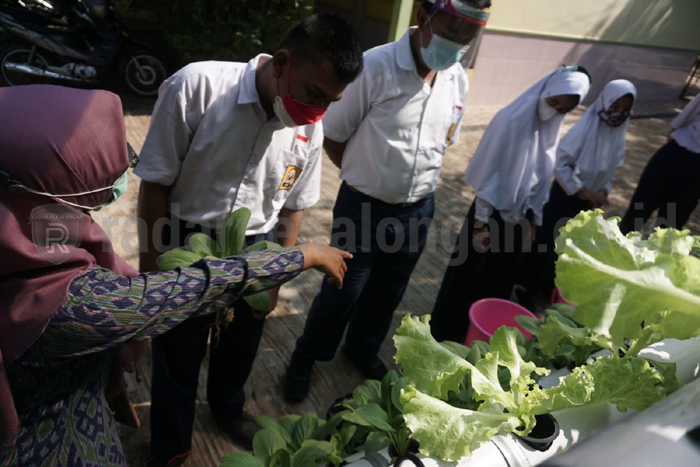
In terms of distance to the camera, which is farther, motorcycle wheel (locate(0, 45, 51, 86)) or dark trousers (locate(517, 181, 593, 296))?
motorcycle wheel (locate(0, 45, 51, 86))

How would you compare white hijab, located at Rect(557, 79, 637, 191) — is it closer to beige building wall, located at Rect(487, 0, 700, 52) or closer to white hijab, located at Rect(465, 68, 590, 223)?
white hijab, located at Rect(465, 68, 590, 223)

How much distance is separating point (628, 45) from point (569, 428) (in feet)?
36.7

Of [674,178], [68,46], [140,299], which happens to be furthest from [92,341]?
[68,46]

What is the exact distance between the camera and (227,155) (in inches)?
66.6

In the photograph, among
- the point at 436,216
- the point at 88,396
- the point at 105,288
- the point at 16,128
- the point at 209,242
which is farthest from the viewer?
the point at 436,216

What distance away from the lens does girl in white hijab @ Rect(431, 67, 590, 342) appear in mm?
2504

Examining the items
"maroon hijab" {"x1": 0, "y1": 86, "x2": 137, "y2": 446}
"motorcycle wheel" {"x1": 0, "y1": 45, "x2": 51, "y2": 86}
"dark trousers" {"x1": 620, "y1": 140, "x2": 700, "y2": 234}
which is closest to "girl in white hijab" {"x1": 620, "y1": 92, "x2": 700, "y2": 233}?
"dark trousers" {"x1": 620, "y1": 140, "x2": 700, "y2": 234}

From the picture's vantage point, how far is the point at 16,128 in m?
0.96

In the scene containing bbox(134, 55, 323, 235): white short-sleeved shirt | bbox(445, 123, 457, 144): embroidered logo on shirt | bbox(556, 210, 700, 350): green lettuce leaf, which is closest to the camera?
bbox(556, 210, 700, 350): green lettuce leaf

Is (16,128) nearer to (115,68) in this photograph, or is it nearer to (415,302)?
(415,302)

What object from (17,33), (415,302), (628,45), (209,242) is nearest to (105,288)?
(209,242)

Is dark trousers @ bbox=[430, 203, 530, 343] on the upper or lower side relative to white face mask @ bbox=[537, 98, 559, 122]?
lower

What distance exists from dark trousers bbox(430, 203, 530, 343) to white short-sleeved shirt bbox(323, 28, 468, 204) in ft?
1.99

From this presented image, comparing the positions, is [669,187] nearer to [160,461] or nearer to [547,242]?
[547,242]
